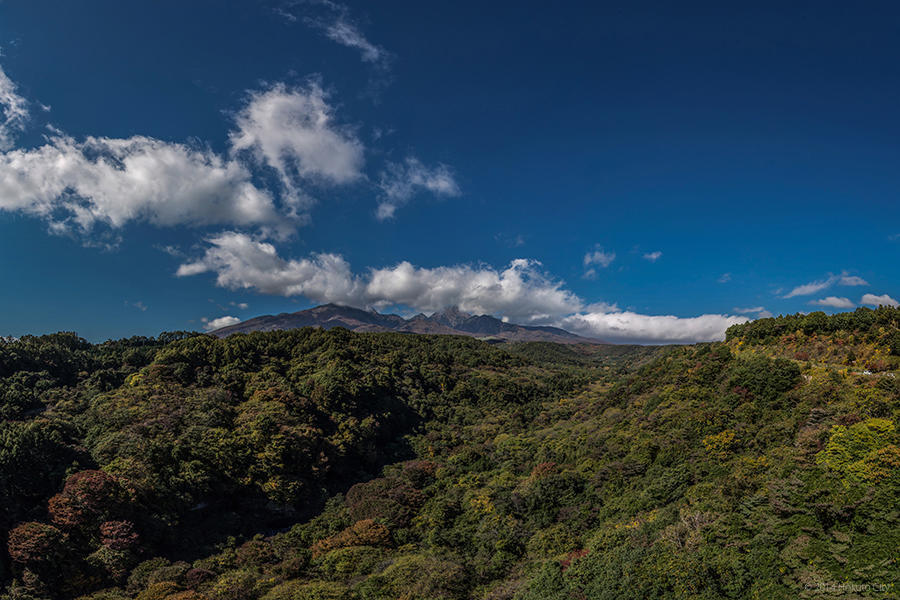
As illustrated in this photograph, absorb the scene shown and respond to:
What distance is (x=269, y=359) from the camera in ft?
264

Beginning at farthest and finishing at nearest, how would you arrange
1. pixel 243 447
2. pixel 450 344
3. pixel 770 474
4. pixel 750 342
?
pixel 450 344, pixel 750 342, pixel 243 447, pixel 770 474

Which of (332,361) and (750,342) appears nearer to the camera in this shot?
(750,342)

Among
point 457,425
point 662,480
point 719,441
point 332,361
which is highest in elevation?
point 332,361

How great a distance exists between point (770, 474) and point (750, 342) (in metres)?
33.5

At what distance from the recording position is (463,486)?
4872 centimetres

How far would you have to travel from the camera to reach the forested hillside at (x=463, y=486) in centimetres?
1922

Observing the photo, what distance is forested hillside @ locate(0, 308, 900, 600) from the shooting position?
19219mm

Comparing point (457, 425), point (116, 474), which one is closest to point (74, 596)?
point (116, 474)

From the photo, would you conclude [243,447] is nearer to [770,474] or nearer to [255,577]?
[255,577]

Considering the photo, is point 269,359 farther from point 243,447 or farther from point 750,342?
point 750,342

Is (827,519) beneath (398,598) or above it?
above

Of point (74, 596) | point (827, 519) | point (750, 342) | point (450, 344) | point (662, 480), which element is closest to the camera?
point (827, 519)

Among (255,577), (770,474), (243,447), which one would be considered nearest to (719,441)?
(770,474)

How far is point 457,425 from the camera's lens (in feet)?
277
